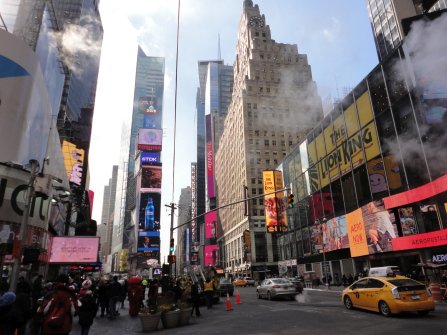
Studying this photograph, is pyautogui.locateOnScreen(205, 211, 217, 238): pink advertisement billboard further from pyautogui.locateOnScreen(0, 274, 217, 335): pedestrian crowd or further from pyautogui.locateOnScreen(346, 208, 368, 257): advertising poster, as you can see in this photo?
pyautogui.locateOnScreen(0, 274, 217, 335): pedestrian crowd

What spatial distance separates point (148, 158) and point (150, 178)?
886 cm

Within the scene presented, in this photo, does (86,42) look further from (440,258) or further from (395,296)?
(395,296)

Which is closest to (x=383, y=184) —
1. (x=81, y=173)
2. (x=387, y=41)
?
(x=81, y=173)

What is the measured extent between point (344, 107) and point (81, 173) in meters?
48.5

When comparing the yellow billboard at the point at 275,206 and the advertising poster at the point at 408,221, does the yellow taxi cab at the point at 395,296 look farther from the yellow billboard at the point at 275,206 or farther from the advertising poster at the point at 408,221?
the yellow billboard at the point at 275,206

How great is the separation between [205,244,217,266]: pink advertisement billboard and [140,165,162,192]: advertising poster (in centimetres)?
3450

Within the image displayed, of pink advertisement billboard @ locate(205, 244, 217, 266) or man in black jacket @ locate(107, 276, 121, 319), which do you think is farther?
pink advertisement billboard @ locate(205, 244, 217, 266)

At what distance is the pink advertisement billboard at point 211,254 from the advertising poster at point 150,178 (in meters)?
34.5

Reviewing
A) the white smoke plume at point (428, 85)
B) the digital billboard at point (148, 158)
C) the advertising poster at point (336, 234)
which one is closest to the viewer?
the white smoke plume at point (428, 85)

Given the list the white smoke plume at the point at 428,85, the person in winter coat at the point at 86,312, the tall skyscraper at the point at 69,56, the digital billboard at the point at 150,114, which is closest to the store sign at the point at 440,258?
the white smoke plume at the point at 428,85

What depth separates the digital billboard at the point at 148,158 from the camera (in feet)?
475

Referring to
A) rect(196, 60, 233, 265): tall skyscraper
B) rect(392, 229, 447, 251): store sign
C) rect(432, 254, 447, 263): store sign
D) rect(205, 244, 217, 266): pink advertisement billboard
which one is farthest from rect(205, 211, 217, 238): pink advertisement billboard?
rect(432, 254, 447, 263): store sign

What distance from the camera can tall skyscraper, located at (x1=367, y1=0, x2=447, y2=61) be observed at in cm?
9006

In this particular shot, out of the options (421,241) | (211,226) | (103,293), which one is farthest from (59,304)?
(211,226)
